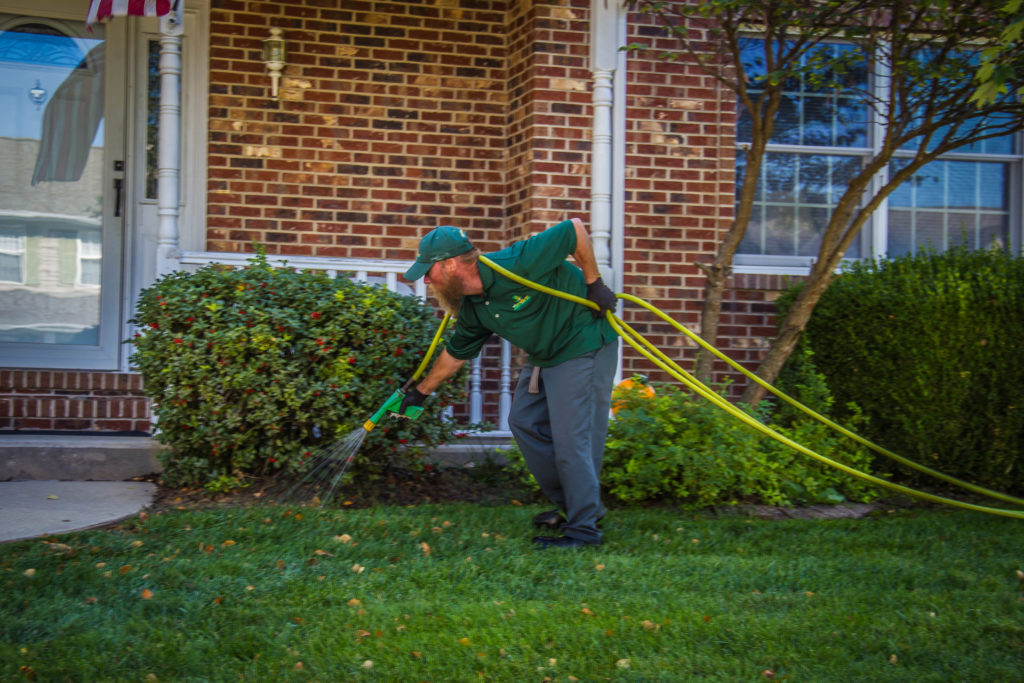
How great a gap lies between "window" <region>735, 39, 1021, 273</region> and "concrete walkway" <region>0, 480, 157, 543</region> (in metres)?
4.60

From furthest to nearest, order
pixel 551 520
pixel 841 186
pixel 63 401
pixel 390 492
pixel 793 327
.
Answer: pixel 841 186
pixel 63 401
pixel 793 327
pixel 390 492
pixel 551 520

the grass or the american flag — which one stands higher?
the american flag

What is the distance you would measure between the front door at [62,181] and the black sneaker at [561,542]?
383 cm

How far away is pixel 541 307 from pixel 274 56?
3.49 m

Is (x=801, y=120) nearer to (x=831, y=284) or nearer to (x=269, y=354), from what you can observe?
(x=831, y=284)

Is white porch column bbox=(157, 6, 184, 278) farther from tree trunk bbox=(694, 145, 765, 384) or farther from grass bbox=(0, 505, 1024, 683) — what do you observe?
tree trunk bbox=(694, 145, 765, 384)

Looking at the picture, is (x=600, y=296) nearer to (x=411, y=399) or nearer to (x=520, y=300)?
(x=520, y=300)

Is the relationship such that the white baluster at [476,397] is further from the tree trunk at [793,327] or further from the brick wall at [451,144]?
the tree trunk at [793,327]

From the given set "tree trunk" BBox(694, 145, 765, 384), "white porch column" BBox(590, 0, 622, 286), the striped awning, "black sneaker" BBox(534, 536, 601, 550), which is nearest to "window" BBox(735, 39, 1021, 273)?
"tree trunk" BBox(694, 145, 765, 384)

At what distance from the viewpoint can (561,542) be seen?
4324 millimetres

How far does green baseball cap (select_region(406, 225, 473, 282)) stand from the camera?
13.5 feet

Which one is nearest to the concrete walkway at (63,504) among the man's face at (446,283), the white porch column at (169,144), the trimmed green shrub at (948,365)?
the white porch column at (169,144)

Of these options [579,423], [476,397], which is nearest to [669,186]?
[476,397]

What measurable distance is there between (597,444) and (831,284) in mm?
2716
